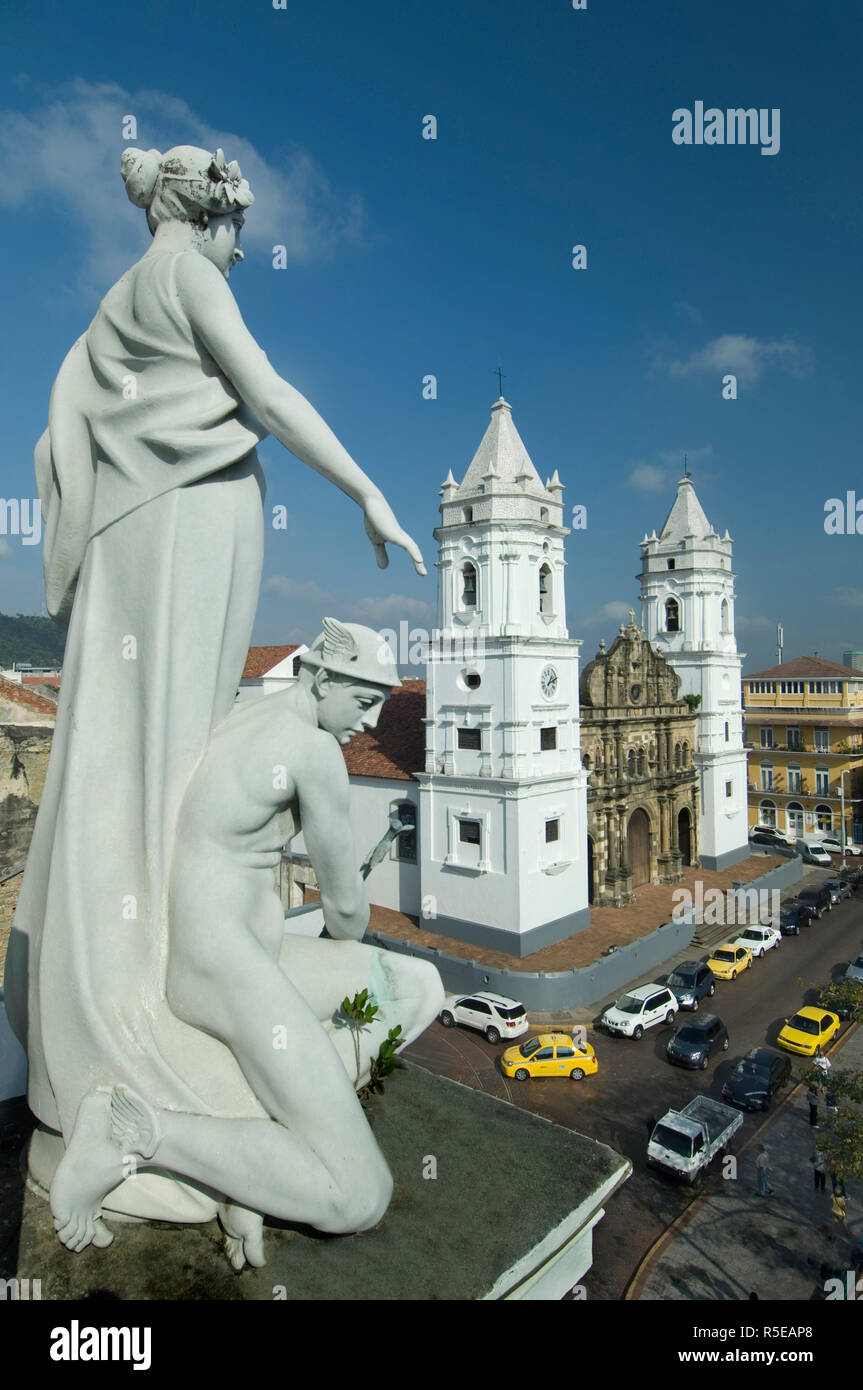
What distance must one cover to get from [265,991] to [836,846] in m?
49.9

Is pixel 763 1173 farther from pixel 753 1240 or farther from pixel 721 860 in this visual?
pixel 721 860

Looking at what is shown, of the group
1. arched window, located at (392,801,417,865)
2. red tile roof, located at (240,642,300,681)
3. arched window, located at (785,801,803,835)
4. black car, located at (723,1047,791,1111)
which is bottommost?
black car, located at (723,1047,791,1111)

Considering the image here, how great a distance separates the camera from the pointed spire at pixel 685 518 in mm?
39906

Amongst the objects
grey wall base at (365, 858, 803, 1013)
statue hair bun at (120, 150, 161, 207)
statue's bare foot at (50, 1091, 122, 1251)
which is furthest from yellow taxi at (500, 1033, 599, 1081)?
statue hair bun at (120, 150, 161, 207)

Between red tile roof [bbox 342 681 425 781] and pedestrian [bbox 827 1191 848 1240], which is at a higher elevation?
red tile roof [bbox 342 681 425 781]

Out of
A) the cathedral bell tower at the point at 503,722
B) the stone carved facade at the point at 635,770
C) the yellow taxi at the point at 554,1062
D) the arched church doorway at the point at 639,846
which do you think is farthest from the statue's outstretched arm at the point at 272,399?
the arched church doorway at the point at 639,846

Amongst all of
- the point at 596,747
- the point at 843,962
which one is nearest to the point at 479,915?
the point at 596,747

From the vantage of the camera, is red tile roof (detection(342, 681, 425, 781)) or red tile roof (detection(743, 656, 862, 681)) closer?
red tile roof (detection(342, 681, 425, 781))

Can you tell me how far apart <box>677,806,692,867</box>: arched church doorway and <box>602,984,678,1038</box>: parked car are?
15.6 meters

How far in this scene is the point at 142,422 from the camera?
5145 mm

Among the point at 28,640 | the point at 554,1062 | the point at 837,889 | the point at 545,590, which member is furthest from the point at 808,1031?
the point at 28,640

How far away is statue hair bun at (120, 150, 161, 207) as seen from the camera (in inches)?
215

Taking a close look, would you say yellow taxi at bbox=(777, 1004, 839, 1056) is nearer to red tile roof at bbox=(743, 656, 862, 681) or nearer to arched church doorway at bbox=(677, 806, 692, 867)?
arched church doorway at bbox=(677, 806, 692, 867)

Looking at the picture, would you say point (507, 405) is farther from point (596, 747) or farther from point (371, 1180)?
point (371, 1180)
